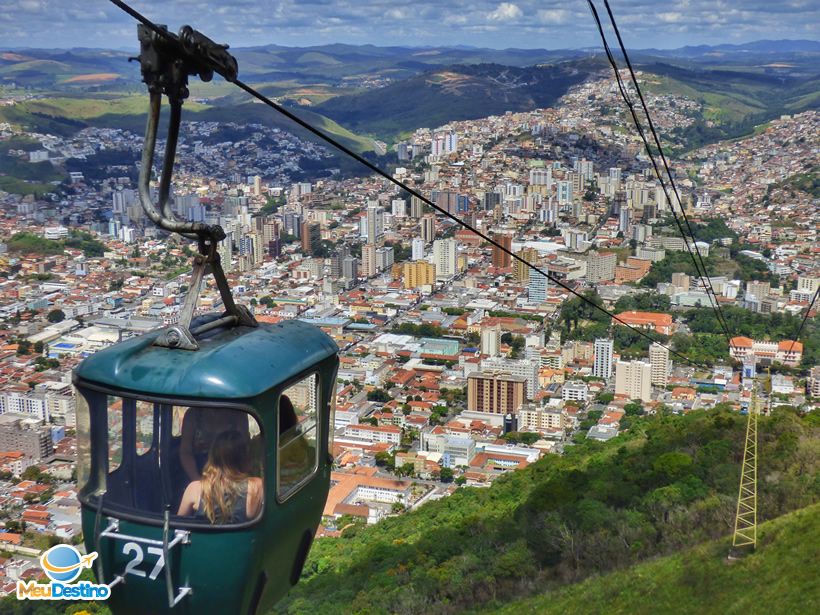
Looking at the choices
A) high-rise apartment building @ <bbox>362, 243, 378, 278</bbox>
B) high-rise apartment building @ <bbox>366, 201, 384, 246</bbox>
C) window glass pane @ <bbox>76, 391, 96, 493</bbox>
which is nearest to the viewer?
window glass pane @ <bbox>76, 391, 96, 493</bbox>

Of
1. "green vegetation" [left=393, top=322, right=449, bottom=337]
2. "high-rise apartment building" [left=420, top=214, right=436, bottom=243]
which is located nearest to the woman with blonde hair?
"green vegetation" [left=393, top=322, right=449, bottom=337]

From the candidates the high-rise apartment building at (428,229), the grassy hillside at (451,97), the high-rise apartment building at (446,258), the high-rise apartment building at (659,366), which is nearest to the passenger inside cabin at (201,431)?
the high-rise apartment building at (659,366)

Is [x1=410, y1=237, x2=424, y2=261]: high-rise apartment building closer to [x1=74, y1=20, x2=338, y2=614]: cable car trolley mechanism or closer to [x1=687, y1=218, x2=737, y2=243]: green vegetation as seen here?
[x1=687, y1=218, x2=737, y2=243]: green vegetation

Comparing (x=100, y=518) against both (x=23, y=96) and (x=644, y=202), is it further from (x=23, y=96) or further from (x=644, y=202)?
(x=23, y=96)

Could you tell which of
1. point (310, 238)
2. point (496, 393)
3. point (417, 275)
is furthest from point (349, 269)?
point (496, 393)

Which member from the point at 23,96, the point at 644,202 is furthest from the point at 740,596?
the point at 23,96

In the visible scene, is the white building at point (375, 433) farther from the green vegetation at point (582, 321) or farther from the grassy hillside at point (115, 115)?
the grassy hillside at point (115, 115)
